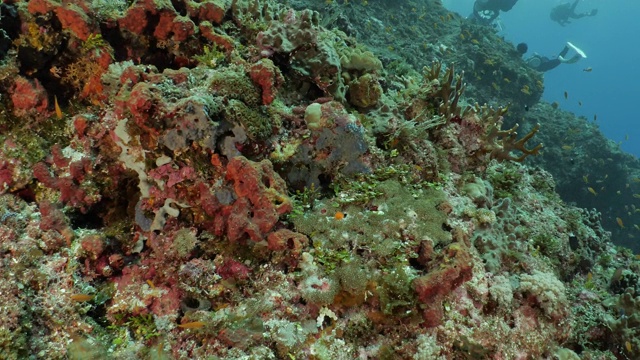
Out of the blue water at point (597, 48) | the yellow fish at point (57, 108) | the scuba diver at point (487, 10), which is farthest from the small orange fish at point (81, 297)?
the blue water at point (597, 48)

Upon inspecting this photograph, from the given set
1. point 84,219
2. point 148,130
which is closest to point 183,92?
point 148,130

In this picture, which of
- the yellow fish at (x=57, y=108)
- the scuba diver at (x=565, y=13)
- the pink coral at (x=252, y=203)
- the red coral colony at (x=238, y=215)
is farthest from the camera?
the scuba diver at (x=565, y=13)

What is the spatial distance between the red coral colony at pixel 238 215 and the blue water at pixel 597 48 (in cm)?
17134

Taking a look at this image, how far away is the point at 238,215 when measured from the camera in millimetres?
3805

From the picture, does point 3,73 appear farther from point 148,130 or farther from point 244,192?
point 244,192

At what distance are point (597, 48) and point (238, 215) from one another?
23307 centimetres

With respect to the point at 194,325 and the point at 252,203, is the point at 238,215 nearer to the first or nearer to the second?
the point at 252,203

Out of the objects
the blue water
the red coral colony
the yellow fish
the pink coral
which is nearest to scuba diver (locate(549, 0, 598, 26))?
the red coral colony

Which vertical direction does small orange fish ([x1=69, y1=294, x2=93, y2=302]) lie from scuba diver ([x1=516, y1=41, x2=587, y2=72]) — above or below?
below

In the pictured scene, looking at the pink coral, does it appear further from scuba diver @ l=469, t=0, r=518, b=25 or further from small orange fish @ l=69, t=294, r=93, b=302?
scuba diver @ l=469, t=0, r=518, b=25

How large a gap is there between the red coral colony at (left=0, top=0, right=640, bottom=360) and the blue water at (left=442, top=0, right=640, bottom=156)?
17134 centimetres

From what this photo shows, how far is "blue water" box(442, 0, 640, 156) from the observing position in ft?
504

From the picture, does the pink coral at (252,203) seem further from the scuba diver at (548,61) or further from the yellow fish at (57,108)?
the scuba diver at (548,61)

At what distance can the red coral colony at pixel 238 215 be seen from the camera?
142 inches
